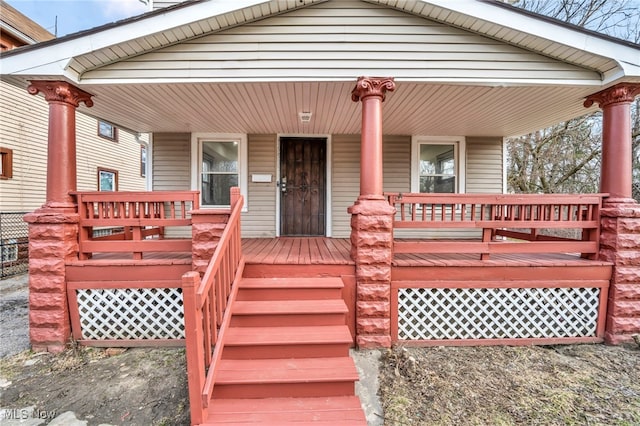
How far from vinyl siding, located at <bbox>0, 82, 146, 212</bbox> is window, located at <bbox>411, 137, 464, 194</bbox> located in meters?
6.52

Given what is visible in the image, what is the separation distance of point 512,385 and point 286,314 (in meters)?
2.06

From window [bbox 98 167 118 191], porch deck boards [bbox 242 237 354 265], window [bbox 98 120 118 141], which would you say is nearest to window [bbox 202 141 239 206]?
porch deck boards [bbox 242 237 354 265]

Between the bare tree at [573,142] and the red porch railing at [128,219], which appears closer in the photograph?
the red porch railing at [128,219]

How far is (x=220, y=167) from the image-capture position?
535 centimetres

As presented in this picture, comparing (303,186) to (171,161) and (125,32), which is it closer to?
(171,161)

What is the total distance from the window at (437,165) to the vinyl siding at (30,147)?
6.52 m

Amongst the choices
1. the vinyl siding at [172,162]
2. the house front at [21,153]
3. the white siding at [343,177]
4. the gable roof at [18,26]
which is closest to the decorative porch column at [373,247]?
the white siding at [343,177]

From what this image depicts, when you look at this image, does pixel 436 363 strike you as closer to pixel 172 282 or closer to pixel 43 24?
pixel 172 282

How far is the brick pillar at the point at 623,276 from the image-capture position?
10.1 ft

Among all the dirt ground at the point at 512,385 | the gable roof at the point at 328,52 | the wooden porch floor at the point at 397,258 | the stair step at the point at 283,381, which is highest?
the gable roof at the point at 328,52

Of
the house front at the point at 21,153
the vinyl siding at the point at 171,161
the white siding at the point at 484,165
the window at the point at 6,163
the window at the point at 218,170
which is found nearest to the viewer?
the vinyl siding at the point at 171,161

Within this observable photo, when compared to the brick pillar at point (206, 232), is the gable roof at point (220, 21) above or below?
above

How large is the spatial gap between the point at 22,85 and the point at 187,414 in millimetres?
3802

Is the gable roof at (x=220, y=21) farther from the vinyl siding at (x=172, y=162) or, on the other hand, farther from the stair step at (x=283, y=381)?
the stair step at (x=283, y=381)
